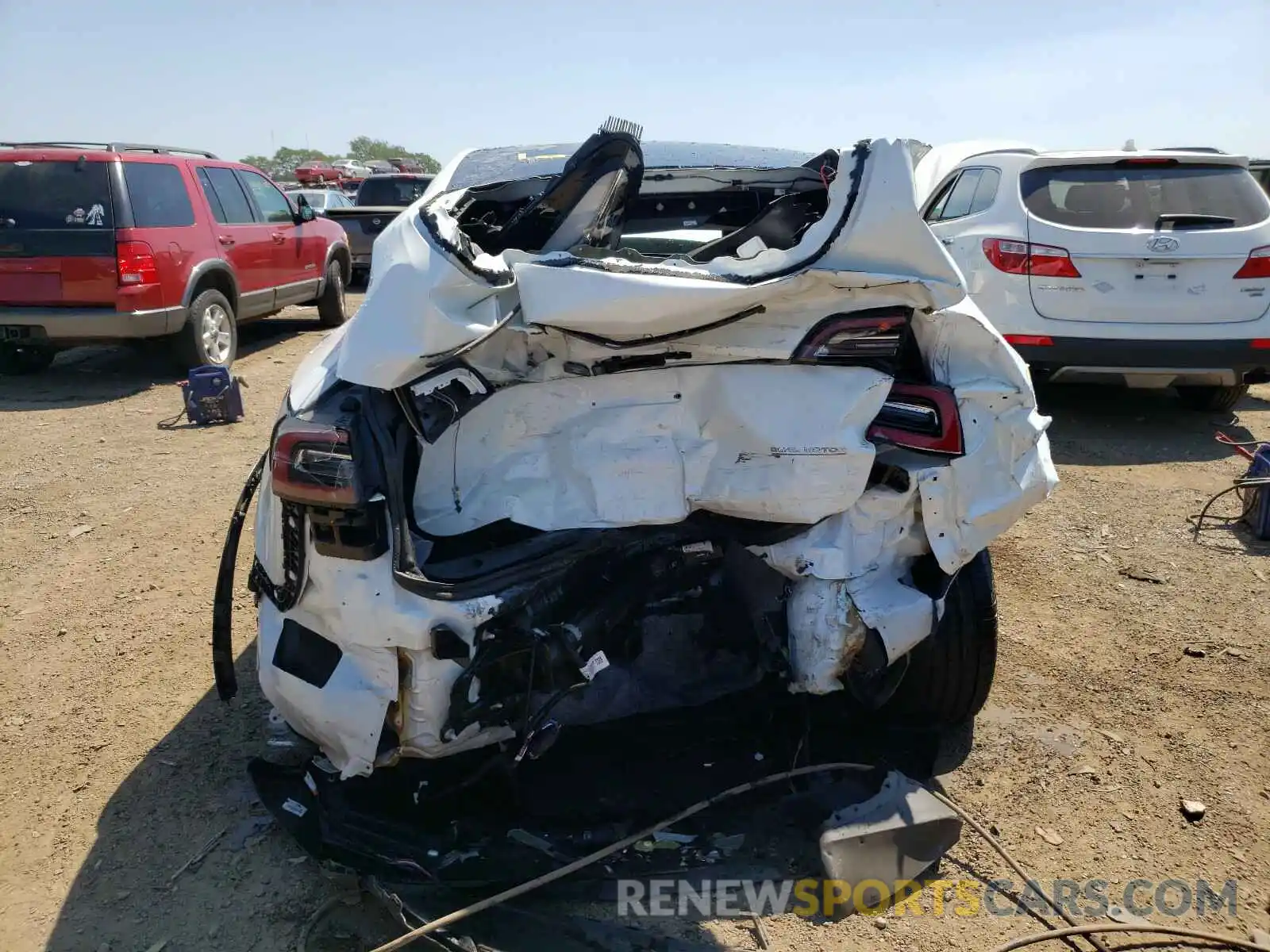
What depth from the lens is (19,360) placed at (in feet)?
27.7

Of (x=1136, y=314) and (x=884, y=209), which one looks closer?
(x=884, y=209)

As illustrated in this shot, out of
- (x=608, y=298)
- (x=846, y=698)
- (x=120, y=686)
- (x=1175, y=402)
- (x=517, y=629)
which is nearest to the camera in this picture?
(x=608, y=298)

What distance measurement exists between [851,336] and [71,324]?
23.7 feet

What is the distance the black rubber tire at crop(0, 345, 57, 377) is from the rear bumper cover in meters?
8.44

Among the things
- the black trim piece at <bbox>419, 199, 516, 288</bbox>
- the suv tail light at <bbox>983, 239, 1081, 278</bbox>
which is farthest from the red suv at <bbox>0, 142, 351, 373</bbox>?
the suv tail light at <bbox>983, 239, 1081, 278</bbox>

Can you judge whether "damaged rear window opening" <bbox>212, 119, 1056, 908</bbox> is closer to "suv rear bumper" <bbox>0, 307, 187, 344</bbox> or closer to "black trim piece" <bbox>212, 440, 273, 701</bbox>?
"black trim piece" <bbox>212, 440, 273, 701</bbox>

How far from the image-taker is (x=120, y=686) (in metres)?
3.34

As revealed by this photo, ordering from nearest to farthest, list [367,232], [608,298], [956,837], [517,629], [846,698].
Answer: [608,298] < [517,629] < [956,837] < [846,698] < [367,232]

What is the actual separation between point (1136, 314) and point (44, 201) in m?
8.15

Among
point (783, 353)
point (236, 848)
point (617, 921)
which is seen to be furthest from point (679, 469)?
point (236, 848)

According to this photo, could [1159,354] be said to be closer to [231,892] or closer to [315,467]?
[315,467]

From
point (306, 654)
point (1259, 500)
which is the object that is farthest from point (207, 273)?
point (1259, 500)

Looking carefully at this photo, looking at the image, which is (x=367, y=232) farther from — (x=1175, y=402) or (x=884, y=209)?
(x=884, y=209)

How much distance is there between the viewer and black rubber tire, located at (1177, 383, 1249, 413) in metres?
6.65
